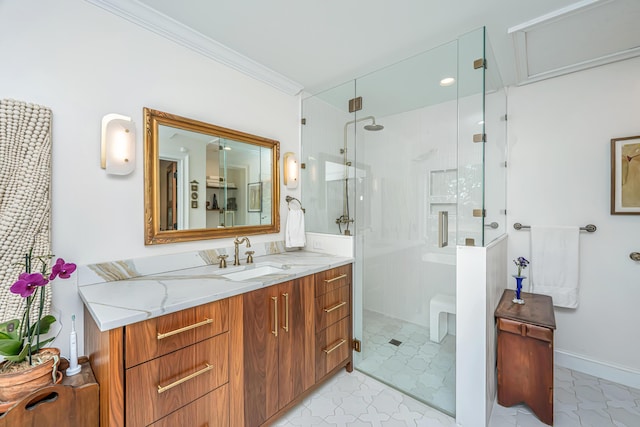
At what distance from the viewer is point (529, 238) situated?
237 cm

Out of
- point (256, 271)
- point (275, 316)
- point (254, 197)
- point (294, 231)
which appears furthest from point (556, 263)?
point (254, 197)

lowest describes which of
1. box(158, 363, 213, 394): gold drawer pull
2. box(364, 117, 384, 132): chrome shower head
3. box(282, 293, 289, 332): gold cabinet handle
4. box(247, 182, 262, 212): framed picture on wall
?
box(158, 363, 213, 394): gold drawer pull

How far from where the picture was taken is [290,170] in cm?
254

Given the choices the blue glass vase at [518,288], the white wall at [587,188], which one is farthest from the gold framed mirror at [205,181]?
the white wall at [587,188]

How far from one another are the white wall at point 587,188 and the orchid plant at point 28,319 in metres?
3.13

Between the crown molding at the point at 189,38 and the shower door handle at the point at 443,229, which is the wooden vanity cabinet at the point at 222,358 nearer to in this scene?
the shower door handle at the point at 443,229

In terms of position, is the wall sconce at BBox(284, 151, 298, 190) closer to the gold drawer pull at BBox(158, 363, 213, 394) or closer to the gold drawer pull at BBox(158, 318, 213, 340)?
the gold drawer pull at BBox(158, 318, 213, 340)

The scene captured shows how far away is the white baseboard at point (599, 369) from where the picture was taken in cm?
→ 199

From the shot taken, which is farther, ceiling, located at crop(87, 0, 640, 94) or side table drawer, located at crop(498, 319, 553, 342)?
side table drawer, located at crop(498, 319, 553, 342)

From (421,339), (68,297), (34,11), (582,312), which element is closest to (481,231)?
(421,339)

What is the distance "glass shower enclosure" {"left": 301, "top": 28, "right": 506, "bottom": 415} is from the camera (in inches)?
71.2

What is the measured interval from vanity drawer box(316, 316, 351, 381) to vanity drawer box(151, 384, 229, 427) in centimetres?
72

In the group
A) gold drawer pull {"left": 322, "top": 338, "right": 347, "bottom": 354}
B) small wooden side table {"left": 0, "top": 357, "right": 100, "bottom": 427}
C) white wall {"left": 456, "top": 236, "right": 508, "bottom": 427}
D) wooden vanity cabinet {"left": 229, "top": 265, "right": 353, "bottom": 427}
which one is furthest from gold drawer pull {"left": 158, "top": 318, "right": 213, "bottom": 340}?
white wall {"left": 456, "top": 236, "right": 508, "bottom": 427}

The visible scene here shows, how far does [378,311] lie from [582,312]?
1.64 m
